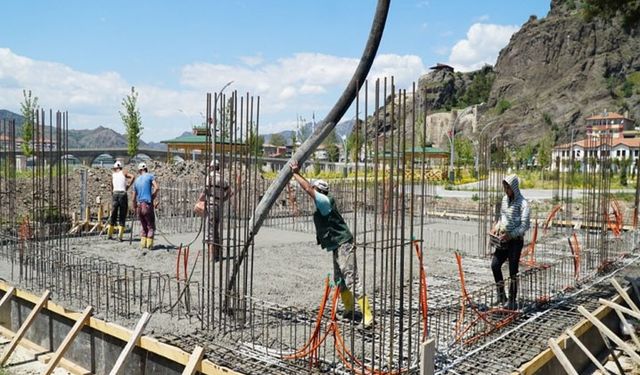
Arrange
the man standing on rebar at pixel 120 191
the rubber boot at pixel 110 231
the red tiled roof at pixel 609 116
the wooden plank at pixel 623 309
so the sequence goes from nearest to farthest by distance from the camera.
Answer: the wooden plank at pixel 623 309
the man standing on rebar at pixel 120 191
the rubber boot at pixel 110 231
the red tiled roof at pixel 609 116

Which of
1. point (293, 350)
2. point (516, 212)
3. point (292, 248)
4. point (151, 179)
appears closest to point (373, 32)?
point (516, 212)

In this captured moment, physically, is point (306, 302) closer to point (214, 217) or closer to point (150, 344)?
point (214, 217)

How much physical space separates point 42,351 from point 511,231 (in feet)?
15.9

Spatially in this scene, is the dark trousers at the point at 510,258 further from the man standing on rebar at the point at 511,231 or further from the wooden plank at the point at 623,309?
the wooden plank at the point at 623,309

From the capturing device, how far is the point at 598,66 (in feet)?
297

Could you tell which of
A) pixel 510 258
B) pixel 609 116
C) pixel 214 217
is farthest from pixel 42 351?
pixel 609 116

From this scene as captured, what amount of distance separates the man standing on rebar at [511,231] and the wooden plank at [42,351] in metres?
4.02

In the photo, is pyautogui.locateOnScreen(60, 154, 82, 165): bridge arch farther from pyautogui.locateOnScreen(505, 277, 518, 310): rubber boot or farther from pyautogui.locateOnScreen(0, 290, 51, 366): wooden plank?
pyautogui.locateOnScreen(505, 277, 518, 310): rubber boot

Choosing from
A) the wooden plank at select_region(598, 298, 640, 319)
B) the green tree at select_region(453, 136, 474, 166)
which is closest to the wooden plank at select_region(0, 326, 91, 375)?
the wooden plank at select_region(598, 298, 640, 319)

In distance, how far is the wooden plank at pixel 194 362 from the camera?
13.8 ft

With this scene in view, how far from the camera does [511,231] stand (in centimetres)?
593

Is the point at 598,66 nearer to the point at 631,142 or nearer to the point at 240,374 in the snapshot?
the point at 631,142

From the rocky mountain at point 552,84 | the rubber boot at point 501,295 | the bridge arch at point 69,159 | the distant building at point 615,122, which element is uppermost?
the rocky mountain at point 552,84

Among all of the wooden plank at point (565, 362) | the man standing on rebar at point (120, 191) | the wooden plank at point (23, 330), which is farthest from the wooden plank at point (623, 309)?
the man standing on rebar at point (120, 191)
